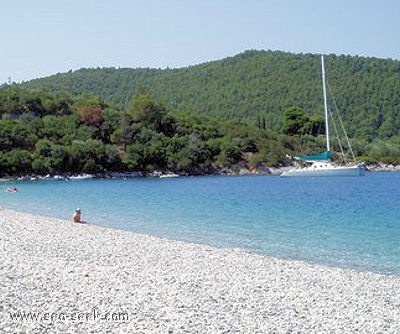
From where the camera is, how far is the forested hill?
485 feet

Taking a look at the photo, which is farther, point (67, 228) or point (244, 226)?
point (244, 226)

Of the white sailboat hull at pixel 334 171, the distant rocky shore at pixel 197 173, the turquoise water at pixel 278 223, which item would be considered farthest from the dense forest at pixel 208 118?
the turquoise water at pixel 278 223

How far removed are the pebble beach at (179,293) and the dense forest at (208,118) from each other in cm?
7790

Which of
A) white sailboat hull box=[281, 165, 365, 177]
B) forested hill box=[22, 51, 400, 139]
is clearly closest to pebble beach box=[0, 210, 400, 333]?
white sailboat hull box=[281, 165, 365, 177]

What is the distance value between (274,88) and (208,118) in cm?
3906

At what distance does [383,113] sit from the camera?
Result: 14700 cm

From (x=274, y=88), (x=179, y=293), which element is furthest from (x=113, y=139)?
(x=179, y=293)

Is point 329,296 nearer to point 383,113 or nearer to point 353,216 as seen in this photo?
point 353,216

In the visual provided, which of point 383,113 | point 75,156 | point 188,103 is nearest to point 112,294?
point 75,156

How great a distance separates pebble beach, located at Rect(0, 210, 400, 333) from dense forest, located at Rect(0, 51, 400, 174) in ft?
256

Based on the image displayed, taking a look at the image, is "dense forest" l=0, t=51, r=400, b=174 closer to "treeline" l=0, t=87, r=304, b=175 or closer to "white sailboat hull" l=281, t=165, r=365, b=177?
"treeline" l=0, t=87, r=304, b=175

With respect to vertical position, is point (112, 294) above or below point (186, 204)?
above

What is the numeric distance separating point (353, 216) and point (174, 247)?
53.0ft

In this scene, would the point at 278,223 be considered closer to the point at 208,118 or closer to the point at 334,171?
the point at 334,171
